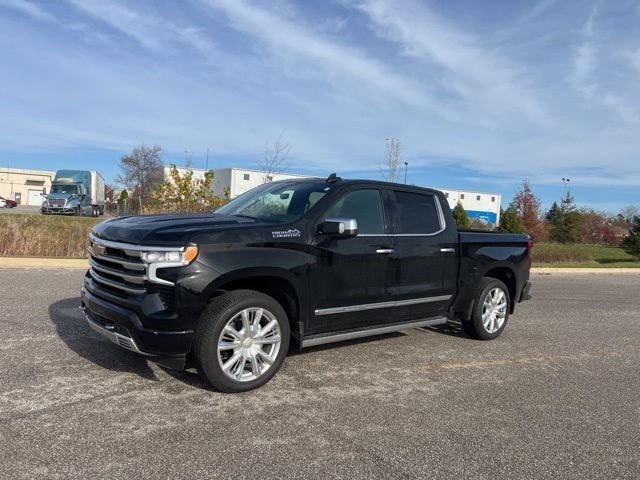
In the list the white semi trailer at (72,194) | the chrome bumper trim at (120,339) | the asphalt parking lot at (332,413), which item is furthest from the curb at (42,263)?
the white semi trailer at (72,194)

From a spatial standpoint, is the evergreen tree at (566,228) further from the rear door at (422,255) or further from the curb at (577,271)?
the rear door at (422,255)

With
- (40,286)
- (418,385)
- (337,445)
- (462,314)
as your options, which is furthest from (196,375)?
(40,286)

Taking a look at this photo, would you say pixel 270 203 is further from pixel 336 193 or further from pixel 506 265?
pixel 506 265

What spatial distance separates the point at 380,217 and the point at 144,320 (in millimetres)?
2612

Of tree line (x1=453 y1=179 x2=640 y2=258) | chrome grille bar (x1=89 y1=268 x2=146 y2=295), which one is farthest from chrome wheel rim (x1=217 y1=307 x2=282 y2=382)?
tree line (x1=453 y1=179 x2=640 y2=258)

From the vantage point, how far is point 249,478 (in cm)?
306

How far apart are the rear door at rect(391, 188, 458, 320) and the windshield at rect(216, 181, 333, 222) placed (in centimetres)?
97

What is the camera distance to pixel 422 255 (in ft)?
18.8

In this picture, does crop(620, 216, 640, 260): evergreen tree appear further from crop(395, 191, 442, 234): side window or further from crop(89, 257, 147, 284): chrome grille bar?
crop(89, 257, 147, 284): chrome grille bar

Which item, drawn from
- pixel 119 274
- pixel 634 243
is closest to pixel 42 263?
pixel 119 274

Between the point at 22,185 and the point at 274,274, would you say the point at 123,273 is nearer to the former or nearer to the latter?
the point at 274,274

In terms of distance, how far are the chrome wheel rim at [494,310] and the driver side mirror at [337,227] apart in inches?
107

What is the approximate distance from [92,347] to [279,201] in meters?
2.46

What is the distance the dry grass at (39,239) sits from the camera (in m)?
13.4
